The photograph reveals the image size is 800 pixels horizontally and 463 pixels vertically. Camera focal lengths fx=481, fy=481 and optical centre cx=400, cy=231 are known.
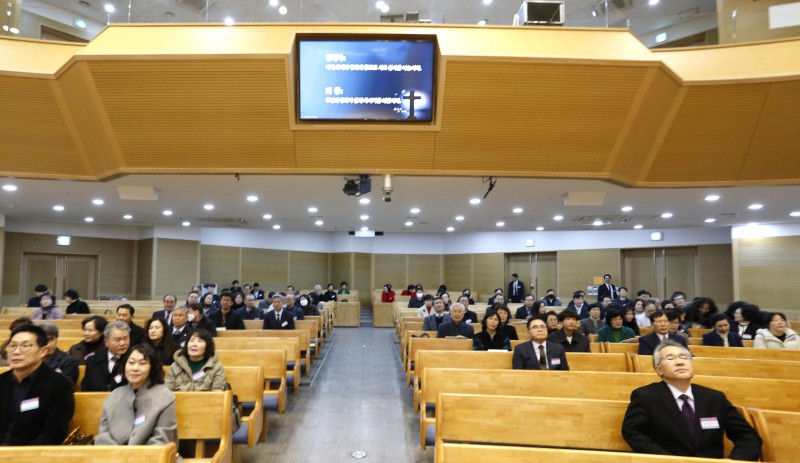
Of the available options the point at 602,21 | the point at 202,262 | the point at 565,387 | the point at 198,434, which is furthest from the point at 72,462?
the point at 202,262

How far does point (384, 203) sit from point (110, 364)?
7.60 metres

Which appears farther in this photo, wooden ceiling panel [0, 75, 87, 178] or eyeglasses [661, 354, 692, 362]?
wooden ceiling panel [0, 75, 87, 178]

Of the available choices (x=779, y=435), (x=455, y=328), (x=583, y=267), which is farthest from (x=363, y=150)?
(x=583, y=267)

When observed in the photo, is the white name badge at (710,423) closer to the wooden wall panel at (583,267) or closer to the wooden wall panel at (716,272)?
the wooden wall panel at (716,272)

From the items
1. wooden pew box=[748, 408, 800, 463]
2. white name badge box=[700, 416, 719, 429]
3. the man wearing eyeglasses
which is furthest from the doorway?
wooden pew box=[748, 408, 800, 463]

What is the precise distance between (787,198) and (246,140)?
9.98m

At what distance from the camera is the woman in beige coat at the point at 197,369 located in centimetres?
371

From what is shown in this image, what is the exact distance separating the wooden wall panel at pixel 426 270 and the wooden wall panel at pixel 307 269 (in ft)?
12.0

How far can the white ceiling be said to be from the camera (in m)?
8.54

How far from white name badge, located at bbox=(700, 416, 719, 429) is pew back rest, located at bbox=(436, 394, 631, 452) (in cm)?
42

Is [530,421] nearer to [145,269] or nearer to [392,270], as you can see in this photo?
[145,269]

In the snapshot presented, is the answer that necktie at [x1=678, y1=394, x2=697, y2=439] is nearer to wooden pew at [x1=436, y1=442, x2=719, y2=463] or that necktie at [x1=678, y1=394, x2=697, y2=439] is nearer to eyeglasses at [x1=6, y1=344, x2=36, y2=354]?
wooden pew at [x1=436, y1=442, x2=719, y2=463]

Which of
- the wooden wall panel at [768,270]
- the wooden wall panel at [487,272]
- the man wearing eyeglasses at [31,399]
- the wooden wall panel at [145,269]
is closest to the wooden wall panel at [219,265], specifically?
the wooden wall panel at [145,269]

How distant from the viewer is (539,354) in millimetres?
4531
